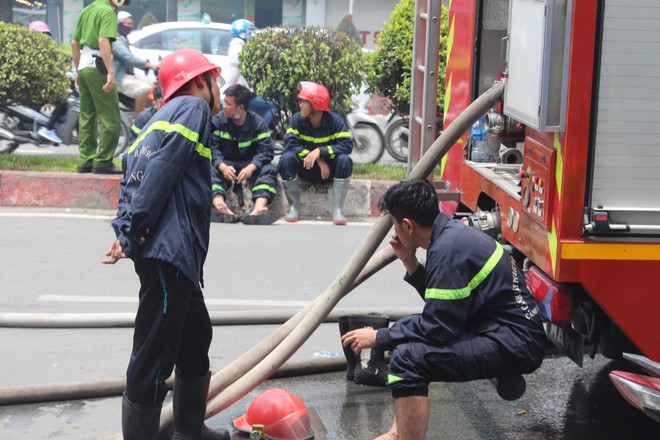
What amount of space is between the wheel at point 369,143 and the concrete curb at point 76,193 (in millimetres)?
3497

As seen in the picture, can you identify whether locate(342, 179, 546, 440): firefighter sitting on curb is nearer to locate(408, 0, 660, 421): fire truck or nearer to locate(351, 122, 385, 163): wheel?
locate(408, 0, 660, 421): fire truck

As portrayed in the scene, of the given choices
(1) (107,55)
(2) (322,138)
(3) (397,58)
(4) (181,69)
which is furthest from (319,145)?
(4) (181,69)

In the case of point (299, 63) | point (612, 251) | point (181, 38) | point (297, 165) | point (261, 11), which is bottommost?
point (297, 165)

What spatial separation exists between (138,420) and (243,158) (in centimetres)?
530

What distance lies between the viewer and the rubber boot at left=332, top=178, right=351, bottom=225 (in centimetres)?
895

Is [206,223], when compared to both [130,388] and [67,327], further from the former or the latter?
[67,327]

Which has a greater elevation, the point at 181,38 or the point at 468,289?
the point at 181,38

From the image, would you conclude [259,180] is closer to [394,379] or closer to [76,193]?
[76,193]

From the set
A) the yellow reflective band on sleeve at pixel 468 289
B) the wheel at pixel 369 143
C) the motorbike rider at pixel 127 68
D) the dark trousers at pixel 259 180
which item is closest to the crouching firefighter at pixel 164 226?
the yellow reflective band on sleeve at pixel 468 289

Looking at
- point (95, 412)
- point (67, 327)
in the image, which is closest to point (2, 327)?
point (67, 327)

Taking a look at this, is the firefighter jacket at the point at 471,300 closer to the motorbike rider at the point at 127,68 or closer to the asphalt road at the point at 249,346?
the asphalt road at the point at 249,346

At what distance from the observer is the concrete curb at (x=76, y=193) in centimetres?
912

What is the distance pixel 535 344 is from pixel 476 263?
1.32 feet

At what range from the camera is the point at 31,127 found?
11930mm
